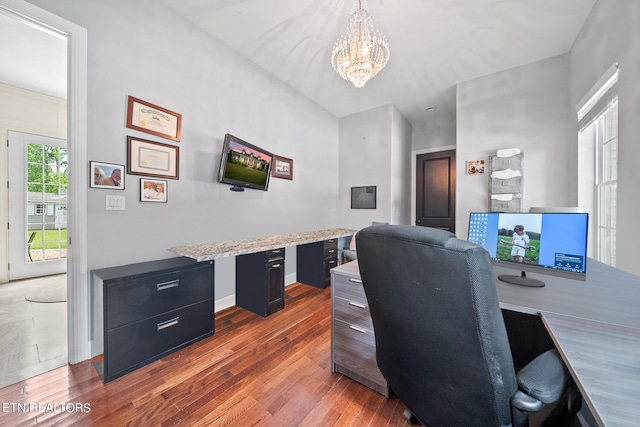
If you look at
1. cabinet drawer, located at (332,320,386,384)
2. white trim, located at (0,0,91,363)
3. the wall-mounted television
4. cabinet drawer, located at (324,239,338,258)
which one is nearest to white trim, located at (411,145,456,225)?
cabinet drawer, located at (324,239,338,258)

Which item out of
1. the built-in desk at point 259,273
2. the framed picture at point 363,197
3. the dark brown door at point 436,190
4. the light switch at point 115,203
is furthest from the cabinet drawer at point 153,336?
the dark brown door at point 436,190

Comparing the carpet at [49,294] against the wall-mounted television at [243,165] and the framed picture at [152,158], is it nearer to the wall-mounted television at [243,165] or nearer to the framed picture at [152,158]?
the framed picture at [152,158]

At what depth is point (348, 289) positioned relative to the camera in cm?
161

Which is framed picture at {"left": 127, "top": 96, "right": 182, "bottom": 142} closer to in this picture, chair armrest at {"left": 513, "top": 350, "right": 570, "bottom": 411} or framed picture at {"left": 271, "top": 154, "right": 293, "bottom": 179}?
framed picture at {"left": 271, "top": 154, "right": 293, "bottom": 179}

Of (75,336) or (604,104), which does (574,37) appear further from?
(75,336)

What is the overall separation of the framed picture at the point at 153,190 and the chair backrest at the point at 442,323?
7.02 feet

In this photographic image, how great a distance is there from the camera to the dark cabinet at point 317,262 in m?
3.48

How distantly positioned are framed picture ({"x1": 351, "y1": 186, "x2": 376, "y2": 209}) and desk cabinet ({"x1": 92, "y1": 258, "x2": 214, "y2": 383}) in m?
3.10

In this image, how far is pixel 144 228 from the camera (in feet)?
6.95

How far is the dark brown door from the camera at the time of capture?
15.6ft

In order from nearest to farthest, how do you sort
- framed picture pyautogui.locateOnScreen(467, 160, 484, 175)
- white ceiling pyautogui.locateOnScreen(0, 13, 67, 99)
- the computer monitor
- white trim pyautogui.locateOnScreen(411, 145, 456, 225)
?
the computer monitor, white ceiling pyautogui.locateOnScreen(0, 13, 67, 99), framed picture pyautogui.locateOnScreen(467, 160, 484, 175), white trim pyautogui.locateOnScreen(411, 145, 456, 225)

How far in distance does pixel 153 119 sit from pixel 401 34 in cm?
270

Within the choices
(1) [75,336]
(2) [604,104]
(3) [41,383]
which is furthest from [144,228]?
(2) [604,104]

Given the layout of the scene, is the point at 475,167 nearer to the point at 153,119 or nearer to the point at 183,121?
the point at 183,121
